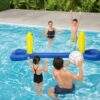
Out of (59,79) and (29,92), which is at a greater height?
(59,79)

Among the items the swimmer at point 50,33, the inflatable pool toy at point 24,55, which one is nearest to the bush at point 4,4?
the swimmer at point 50,33

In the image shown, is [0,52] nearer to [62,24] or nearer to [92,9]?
[62,24]

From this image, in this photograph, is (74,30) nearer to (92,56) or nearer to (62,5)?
(92,56)

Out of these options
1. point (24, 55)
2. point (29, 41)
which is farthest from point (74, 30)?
point (29, 41)

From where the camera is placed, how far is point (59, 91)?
22.6 ft

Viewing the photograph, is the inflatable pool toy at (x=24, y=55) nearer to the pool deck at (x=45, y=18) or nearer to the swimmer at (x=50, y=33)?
the swimmer at (x=50, y=33)

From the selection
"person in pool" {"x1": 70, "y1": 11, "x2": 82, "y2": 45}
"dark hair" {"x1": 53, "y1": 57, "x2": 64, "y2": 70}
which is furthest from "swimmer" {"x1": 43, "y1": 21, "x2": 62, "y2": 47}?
"dark hair" {"x1": 53, "y1": 57, "x2": 64, "y2": 70}

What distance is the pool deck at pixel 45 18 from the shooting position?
47.5 feet

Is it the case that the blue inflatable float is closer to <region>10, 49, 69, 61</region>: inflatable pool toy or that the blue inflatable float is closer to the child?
→ <region>10, 49, 69, 61</region>: inflatable pool toy

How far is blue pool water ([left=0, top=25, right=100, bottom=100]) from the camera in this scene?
800 centimetres

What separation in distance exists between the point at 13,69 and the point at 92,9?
Result: 934 cm

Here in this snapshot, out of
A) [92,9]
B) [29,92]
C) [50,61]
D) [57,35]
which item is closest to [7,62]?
[50,61]

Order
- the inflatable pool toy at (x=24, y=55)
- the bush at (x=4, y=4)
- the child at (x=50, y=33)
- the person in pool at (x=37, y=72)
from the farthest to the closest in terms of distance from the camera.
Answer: the bush at (x=4, y=4), the child at (x=50, y=33), the inflatable pool toy at (x=24, y=55), the person in pool at (x=37, y=72)

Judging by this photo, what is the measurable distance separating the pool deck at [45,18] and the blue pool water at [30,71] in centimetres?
79
